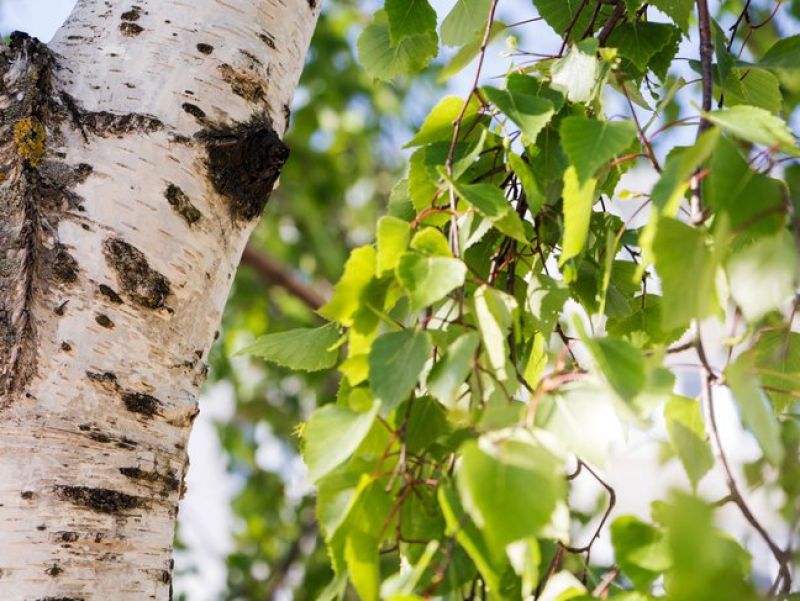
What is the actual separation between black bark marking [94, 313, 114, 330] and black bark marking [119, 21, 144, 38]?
288 millimetres

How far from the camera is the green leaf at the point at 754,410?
450mm

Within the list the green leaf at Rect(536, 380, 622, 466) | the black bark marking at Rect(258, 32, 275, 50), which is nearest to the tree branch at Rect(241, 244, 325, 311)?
the black bark marking at Rect(258, 32, 275, 50)

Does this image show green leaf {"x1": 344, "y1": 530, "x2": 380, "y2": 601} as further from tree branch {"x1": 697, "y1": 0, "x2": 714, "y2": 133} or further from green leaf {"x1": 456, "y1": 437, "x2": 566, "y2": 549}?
tree branch {"x1": 697, "y1": 0, "x2": 714, "y2": 133}

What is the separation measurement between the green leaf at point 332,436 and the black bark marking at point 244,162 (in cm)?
34

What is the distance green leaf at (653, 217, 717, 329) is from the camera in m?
0.47

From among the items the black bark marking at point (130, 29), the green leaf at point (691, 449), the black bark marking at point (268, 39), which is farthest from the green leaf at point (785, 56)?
the black bark marking at point (130, 29)

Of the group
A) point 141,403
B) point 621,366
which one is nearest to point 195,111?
point 141,403

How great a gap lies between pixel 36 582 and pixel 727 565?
0.52 meters

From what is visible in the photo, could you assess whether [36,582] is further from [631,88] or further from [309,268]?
[309,268]

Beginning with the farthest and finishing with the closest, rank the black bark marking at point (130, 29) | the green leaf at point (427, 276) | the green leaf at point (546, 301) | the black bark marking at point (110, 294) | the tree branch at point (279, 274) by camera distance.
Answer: the tree branch at point (279, 274), the black bark marking at point (130, 29), the black bark marking at point (110, 294), the green leaf at point (546, 301), the green leaf at point (427, 276)

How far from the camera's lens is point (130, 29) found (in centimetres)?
83

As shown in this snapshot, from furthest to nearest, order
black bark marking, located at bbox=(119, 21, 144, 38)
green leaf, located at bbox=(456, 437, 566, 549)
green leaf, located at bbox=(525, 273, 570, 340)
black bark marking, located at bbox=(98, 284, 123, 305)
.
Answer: black bark marking, located at bbox=(119, 21, 144, 38)
black bark marking, located at bbox=(98, 284, 123, 305)
green leaf, located at bbox=(525, 273, 570, 340)
green leaf, located at bbox=(456, 437, 566, 549)

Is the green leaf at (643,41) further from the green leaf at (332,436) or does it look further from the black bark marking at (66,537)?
the black bark marking at (66,537)

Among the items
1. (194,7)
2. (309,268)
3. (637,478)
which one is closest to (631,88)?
(194,7)
